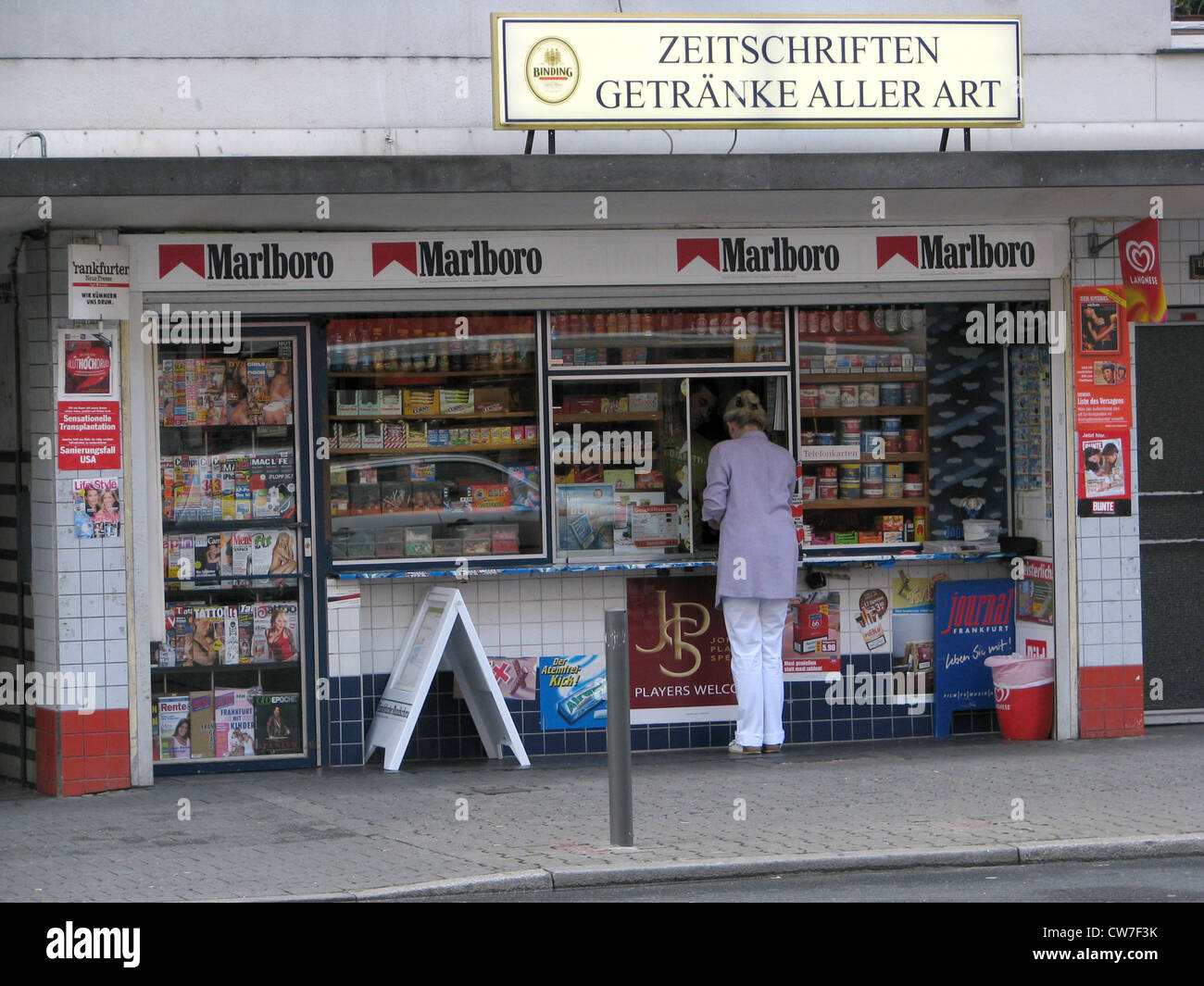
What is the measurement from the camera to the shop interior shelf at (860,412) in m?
10.9

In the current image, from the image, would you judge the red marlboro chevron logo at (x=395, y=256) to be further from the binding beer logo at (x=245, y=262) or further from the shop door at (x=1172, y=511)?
the shop door at (x=1172, y=511)

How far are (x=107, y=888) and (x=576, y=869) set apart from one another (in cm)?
202

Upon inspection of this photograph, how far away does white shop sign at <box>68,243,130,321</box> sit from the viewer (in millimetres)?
9422

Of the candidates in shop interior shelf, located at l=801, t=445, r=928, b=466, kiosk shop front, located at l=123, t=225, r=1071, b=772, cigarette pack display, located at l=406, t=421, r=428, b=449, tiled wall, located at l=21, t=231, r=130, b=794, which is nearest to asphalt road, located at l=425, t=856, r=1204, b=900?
kiosk shop front, located at l=123, t=225, r=1071, b=772

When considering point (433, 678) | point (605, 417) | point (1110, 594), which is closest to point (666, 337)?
point (605, 417)

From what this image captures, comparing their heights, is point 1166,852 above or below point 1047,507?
below

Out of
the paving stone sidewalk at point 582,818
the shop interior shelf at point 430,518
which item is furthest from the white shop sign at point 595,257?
the paving stone sidewalk at point 582,818

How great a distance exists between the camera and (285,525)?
10203 mm

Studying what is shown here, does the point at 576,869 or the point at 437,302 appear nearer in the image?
the point at 576,869

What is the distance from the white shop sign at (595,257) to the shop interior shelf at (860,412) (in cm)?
95

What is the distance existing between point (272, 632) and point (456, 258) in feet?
8.35

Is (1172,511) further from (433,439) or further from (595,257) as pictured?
(433,439)

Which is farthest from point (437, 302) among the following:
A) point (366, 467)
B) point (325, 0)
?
point (325, 0)

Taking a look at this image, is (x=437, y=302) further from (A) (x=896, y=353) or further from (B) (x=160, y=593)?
(A) (x=896, y=353)
